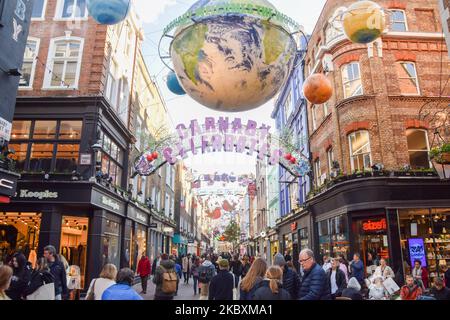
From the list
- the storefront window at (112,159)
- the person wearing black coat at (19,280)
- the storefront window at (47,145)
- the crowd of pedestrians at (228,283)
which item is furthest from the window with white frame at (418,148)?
the person wearing black coat at (19,280)

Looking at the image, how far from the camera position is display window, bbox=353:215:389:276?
1462 centimetres

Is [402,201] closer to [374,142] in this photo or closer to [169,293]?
[374,142]

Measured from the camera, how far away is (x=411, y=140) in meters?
16.0

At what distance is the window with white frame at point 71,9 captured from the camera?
1722 centimetres

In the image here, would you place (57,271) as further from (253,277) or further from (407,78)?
(407,78)

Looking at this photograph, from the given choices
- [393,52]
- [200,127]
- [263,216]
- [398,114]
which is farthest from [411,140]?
[263,216]

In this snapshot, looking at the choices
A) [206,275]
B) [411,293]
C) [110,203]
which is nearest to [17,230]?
[110,203]

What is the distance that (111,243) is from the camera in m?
17.5

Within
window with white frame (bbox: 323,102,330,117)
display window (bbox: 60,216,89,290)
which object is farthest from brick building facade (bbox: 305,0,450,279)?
display window (bbox: 60,216,89,290)

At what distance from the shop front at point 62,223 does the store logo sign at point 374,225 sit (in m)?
11.6

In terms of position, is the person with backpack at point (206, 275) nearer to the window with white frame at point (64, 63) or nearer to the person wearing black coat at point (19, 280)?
the person wearing black coat at point (19, 280)

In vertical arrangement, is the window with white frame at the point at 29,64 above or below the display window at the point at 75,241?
above

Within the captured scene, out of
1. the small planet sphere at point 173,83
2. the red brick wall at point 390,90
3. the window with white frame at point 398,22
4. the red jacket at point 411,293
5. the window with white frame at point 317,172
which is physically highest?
the window with white frame at point 398,22

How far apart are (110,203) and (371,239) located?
12.0 metres
